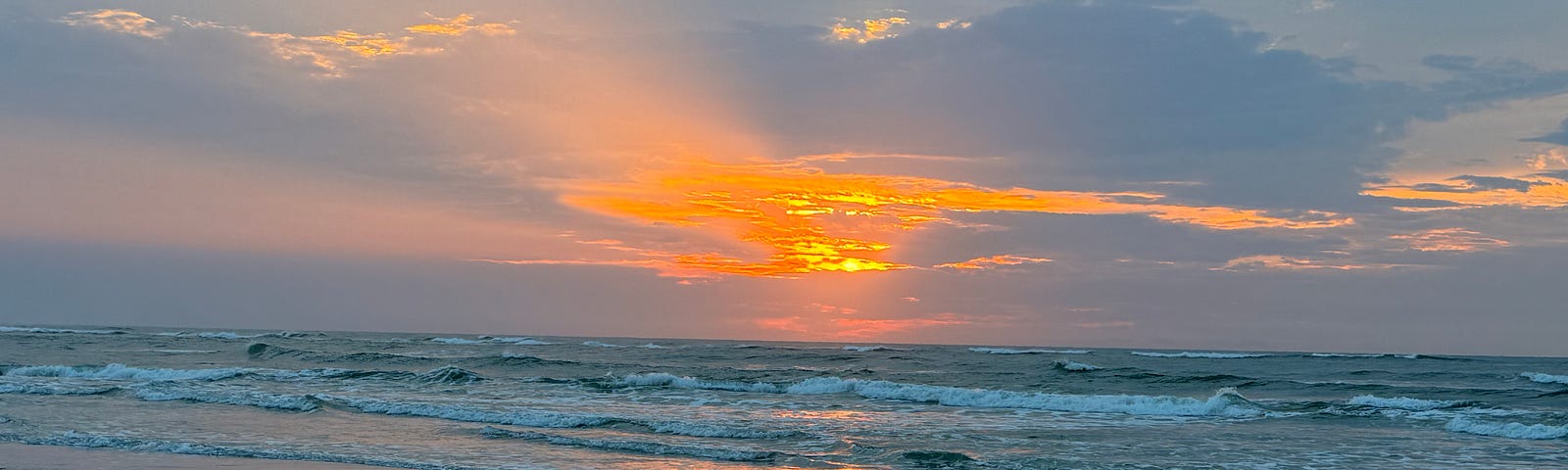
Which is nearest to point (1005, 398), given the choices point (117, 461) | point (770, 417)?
point (770, 417)

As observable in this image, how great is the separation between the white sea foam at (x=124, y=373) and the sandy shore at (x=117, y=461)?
19234mm

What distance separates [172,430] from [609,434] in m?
8.20

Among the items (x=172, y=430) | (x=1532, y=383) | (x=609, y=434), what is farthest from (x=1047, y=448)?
(x=1532, y=383)

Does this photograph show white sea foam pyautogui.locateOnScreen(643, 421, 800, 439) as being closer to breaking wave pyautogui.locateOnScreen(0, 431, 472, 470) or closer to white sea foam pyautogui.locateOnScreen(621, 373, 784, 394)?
breaking wave pyautogui.locateOnScreen(0, 431, 472, 470)

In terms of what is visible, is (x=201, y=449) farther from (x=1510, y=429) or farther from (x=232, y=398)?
(x=1510, y=429)

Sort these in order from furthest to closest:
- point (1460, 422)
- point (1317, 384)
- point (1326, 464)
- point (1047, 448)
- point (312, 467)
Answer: point (1317, 384), point (1460, 422), point (1047, 448), point (1326, 464), point (312, 467)

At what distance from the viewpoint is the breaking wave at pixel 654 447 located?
1783cm

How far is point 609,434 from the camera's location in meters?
20.5

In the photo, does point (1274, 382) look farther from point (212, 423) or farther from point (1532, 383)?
point (212, 423)

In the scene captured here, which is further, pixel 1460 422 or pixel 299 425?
pixel 1460 422

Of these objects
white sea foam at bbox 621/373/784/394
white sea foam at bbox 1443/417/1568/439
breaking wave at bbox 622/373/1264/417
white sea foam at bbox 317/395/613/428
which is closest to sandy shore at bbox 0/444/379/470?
white sea foam at bbox 317/395/613/428

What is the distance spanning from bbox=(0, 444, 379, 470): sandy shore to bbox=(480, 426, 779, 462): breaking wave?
4.19 meters

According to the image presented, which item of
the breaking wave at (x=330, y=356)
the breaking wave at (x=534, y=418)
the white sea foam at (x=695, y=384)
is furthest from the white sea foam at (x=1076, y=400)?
the breaking wave at (x=330, y=356)

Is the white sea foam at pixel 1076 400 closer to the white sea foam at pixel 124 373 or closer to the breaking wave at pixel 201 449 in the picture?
the breaking wave at pixel 201 449
